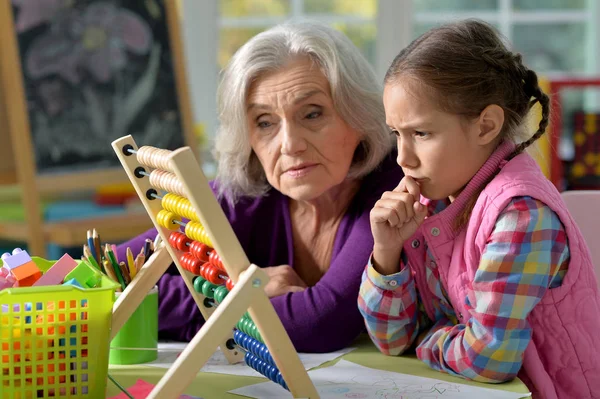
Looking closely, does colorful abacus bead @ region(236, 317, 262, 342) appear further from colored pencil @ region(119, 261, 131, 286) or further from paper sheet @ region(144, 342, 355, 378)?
colored pencil @ region(119, 261, 131, 286)

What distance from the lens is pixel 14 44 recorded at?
3.21 metres

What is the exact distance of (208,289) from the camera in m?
1.41

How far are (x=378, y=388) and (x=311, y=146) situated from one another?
0.54 metres

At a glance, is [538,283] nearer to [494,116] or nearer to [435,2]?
[494,116]

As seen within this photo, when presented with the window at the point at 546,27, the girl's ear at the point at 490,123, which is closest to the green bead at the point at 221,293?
the girl's ear at the point at 490,123

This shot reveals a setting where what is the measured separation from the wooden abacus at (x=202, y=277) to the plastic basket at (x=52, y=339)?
0.14m

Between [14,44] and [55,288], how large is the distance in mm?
2321

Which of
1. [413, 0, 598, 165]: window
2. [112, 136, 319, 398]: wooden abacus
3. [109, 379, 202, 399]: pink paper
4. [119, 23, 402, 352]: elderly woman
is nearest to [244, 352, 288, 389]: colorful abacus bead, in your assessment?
[112, 136, 319, 398]: wooden abacus

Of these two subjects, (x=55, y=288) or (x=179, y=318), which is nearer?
(x=55, y=288)

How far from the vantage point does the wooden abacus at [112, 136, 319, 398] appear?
1072 mm

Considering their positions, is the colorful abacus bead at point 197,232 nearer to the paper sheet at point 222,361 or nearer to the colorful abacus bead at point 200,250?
the colorful abacus bead at point 200,250

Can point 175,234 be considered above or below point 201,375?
above

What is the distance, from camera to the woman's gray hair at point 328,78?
1634mm

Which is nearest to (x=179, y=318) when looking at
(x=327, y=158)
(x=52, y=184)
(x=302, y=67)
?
(x=327, y=158)
